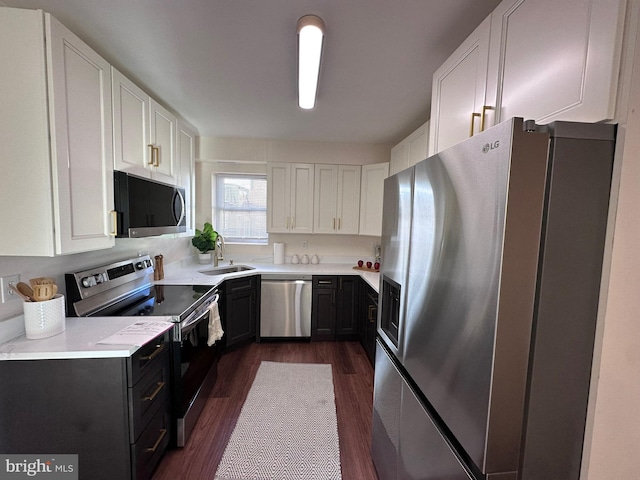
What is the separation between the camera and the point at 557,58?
0.81m

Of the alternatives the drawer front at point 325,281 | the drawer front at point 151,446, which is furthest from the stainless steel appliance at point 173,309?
the drawer front at point 325,281

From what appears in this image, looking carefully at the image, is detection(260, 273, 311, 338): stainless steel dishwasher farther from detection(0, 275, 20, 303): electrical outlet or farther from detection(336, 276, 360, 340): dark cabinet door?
detection(0, 275, 20, 303): electrical outlet

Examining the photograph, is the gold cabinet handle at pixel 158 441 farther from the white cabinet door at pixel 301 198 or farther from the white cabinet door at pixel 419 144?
the white cabinet door at pixel 419 144

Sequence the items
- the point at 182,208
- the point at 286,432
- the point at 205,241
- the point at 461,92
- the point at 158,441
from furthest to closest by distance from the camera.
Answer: the point at 205,241, the point at 182,208, the point at 286,432, the point at 158,441, the point at 461,92

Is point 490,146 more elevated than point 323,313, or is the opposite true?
point 490,146

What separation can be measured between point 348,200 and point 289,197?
2.47 feet

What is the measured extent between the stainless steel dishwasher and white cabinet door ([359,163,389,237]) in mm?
972

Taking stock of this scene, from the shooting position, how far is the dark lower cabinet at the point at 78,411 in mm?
1248

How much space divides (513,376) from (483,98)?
3.36ft

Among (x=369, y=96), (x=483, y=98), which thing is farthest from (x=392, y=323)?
(x=369, y=96)

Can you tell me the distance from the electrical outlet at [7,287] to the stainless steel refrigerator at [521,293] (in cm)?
195

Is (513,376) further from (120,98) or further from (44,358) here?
(120,98)

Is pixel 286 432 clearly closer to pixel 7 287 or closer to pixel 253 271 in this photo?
pixel 253 271

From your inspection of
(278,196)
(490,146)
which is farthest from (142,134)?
(490,146)
